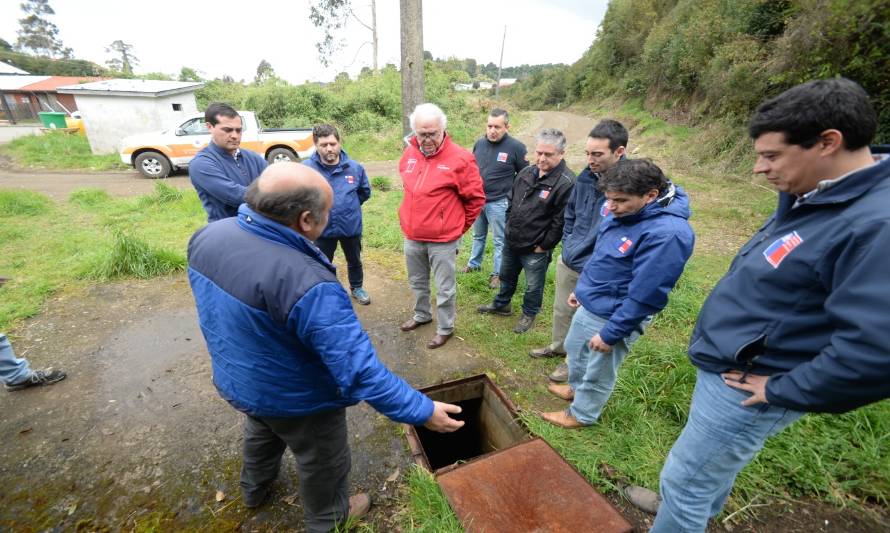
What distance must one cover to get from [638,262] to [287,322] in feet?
5.25

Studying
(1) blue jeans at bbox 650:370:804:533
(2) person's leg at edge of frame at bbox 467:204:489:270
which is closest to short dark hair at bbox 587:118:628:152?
(1) blue jeans at bbox 650:370:804:533

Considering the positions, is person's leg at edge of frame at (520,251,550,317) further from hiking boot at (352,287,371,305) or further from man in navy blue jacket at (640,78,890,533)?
man in navy blue jacket at (640,78,890,533)

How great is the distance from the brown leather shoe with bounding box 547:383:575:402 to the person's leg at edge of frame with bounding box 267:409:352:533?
1.62 m

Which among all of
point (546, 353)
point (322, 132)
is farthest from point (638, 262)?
point (322, 132)

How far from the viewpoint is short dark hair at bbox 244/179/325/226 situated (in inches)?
53.0

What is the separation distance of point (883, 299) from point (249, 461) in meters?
2.38

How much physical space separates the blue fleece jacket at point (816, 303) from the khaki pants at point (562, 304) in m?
1.44

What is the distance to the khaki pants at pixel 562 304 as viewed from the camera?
289cm

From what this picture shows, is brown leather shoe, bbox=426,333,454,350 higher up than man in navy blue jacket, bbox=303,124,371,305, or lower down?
lower down

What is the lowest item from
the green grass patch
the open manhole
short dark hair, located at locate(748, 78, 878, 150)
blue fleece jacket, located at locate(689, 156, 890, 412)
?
the green grass patch

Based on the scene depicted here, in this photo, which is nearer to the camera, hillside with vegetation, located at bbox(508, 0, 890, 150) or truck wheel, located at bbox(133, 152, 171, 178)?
hillside with vegetation, located at bbox(508, 0, 890, 150)

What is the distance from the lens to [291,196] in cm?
136

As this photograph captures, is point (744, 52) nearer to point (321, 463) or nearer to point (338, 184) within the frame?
point (338, 184)

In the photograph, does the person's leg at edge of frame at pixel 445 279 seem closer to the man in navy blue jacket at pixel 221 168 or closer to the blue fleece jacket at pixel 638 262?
the blue fleece jacket at pixel 638 262
